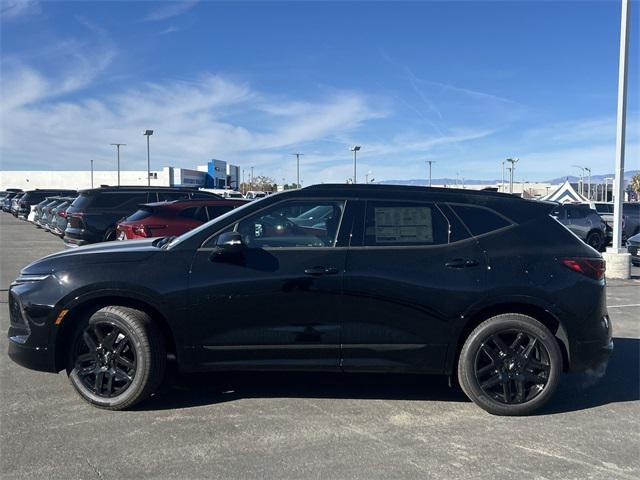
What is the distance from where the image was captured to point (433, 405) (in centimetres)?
473

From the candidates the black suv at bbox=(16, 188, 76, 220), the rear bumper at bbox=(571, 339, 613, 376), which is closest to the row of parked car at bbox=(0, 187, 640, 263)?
the rear bumper at bbox=(571, 339, 613, 376)

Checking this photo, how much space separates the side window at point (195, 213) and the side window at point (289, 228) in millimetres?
6636

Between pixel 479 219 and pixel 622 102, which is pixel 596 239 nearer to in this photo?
pixel 622 102

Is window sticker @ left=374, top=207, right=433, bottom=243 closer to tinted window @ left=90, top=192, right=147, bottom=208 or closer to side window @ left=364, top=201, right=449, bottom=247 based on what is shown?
side window @ left=364, top=201, right=449, bottom=247

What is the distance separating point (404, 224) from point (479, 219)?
0.63 meters

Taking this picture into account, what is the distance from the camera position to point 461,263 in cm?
451

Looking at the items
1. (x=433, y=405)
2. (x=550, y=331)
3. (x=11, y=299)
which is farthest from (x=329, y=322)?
(x=11, y=299)

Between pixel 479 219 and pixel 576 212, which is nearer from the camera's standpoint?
pixel 479 219

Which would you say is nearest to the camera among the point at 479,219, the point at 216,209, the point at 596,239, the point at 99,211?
the point at 479,219

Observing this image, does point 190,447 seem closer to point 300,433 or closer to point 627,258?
point 300,433

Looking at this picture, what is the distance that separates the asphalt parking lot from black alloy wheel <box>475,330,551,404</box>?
0.70ft

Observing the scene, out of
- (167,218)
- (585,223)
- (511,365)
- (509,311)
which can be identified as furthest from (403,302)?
(585,223)

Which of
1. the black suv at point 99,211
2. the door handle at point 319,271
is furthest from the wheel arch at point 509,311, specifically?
the black suv at point 99,211

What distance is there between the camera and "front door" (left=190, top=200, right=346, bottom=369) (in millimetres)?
4402
